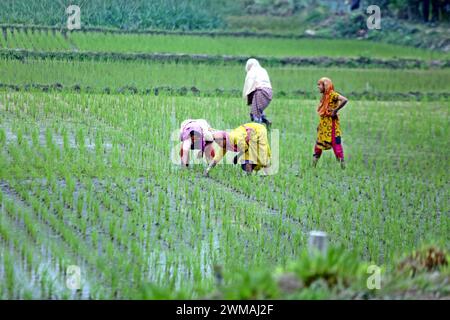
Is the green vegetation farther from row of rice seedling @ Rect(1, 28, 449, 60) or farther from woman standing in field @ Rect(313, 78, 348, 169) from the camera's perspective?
row of rice seedling @ Rect(1, 28, 449, 60)

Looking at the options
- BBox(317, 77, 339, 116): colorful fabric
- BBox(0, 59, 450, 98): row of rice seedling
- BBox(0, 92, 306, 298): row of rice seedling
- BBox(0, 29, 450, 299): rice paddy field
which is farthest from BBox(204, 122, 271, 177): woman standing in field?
BBox(0, 59, 450, 98): row of rice seedling

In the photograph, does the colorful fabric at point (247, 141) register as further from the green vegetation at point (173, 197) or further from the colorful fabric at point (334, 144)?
the colorful fabric at point (334, 144)

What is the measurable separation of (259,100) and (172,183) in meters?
2.66

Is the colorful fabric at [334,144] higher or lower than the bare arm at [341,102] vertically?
lower

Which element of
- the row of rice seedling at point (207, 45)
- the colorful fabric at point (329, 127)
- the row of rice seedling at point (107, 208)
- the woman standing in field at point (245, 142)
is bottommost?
the row of rice seedling at point (107, 208)

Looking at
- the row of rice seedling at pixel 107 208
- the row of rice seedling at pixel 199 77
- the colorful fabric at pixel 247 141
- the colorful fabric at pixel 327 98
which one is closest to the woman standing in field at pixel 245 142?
the colorful fabric at pixel 247 141

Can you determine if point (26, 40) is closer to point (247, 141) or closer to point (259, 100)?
point (259, 100)

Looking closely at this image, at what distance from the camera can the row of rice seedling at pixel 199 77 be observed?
1210 cm

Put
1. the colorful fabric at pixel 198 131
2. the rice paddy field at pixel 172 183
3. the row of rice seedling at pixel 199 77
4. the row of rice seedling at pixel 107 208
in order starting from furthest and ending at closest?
the row of rice seedling at pixel 199 77 → the colorful fabric at pixel 198 131 → the row of rice seedling at pixel 107 208 → the rice paddy field at pixel 172 183

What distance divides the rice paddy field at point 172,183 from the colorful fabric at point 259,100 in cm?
33

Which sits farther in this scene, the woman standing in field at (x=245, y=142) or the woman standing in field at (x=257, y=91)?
the woman standing in field at (x=257, y=91)

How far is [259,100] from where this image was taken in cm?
1030

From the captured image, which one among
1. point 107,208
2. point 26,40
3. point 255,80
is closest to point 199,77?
point 26,40
